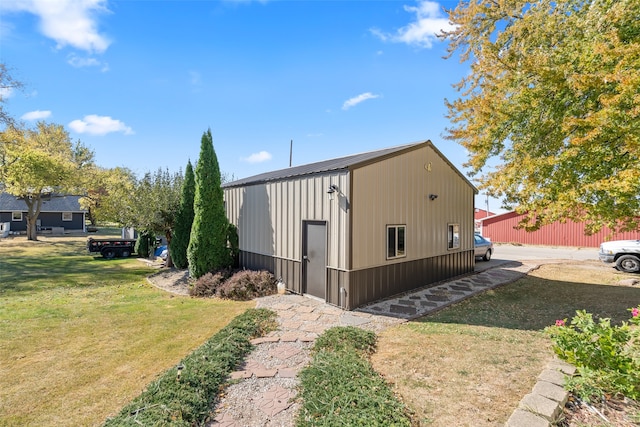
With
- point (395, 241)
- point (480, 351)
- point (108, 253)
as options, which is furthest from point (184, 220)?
point (480, 351)

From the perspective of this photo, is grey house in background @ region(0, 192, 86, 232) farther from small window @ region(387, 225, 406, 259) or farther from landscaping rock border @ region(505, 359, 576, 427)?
landscaping rock border @ region(505, 359, 576, 427)

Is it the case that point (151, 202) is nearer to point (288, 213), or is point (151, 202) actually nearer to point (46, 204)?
point (288, 213)

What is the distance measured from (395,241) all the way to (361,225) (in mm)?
1511

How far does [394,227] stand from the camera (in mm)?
7887

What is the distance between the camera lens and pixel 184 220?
1171cm

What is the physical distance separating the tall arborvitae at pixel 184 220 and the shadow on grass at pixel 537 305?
9410 mm

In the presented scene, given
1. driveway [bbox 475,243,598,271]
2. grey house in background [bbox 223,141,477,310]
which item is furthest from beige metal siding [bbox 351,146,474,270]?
driveway [bbox 475,243,598,271]

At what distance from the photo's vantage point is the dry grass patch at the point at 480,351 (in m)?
3.27

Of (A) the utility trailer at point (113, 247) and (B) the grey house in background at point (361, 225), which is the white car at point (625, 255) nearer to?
(B) the grey house in background at point (361, 225)

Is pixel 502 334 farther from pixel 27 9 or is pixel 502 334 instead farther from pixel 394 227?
pixel 27 9

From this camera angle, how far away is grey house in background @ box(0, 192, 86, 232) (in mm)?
28453

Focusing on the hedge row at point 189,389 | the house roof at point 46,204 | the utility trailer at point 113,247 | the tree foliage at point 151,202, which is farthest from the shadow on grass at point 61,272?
the house roof at point 46,204

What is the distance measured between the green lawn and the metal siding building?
18870mm

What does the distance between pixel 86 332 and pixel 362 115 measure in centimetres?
1165
